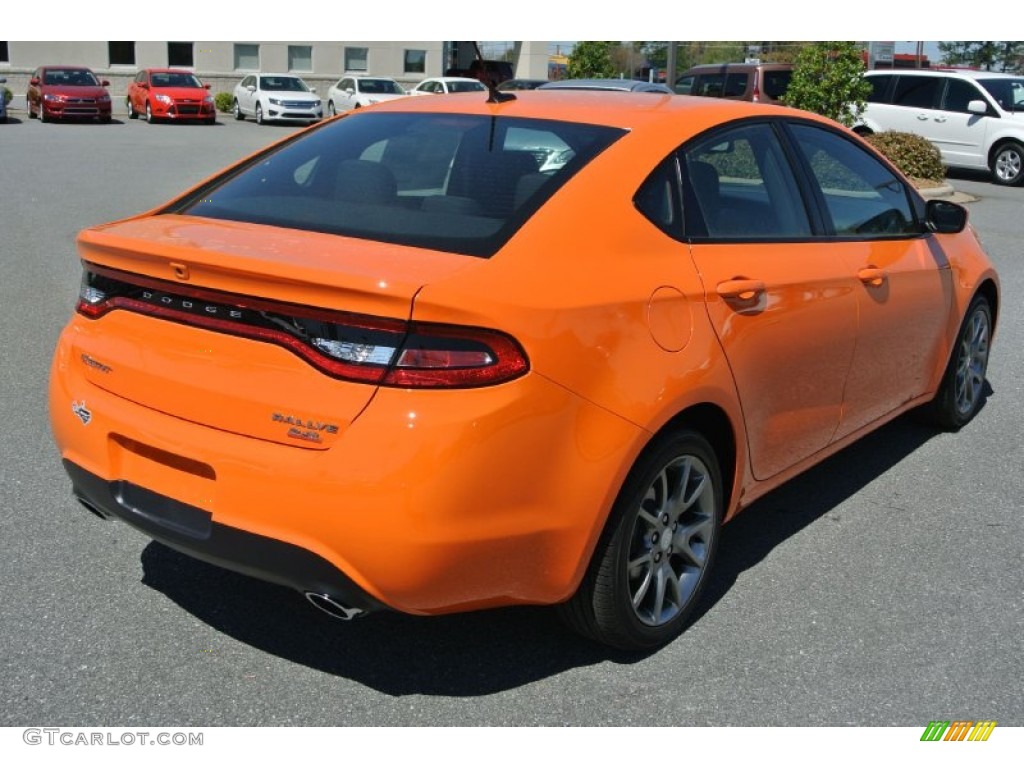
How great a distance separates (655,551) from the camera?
3502 millimetres

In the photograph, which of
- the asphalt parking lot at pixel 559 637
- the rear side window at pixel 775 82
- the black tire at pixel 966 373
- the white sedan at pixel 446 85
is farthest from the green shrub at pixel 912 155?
the white sedan at pixel 446 85

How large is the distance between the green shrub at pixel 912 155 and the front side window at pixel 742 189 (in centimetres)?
1322

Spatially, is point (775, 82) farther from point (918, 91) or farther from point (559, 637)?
point (559, 637)

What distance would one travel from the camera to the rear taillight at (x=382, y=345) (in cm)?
279

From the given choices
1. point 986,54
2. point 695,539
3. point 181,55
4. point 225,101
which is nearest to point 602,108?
point 695,539

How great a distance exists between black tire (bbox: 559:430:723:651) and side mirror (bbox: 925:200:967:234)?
6.85 feet

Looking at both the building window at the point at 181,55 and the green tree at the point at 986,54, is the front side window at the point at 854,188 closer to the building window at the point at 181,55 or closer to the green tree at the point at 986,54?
the building window at the point at 181,55

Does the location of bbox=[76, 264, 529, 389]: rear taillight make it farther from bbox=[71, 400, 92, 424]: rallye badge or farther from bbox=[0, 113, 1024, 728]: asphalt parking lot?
bbox=[0, 113, 1024, 728]: asphalt parking lot

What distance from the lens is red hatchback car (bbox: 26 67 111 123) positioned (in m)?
30.9

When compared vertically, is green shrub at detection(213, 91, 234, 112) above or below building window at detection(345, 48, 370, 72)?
below

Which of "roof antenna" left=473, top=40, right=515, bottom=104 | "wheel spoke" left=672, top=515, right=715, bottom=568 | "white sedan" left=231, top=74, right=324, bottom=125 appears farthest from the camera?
"white sedan" left=231, top=74, right=324, bottom=125

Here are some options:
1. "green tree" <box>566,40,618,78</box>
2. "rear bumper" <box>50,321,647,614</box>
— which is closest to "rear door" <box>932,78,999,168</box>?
"green tree" <box>566,40,618,78</box>

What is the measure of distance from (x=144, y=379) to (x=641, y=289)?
143 centimetres
